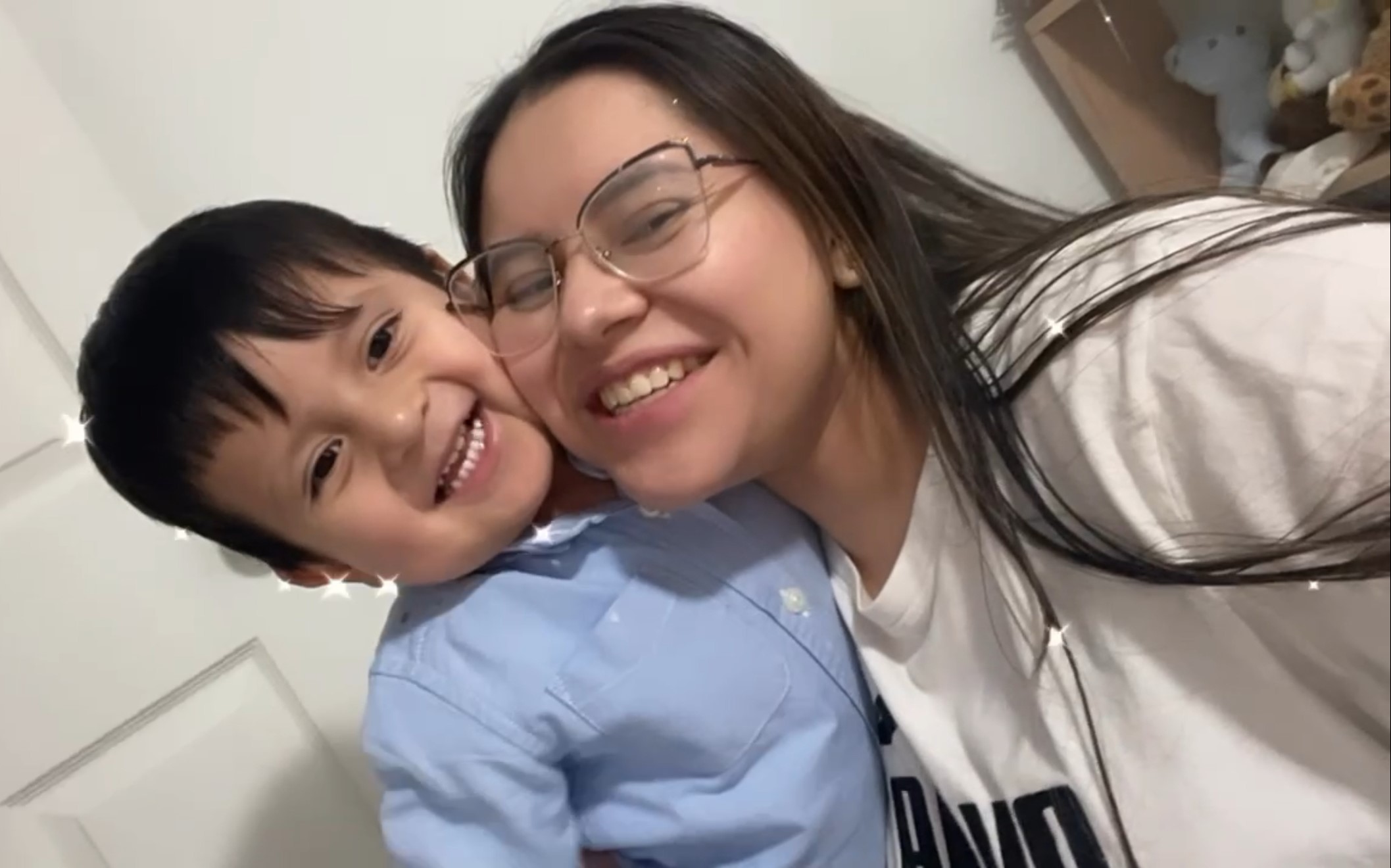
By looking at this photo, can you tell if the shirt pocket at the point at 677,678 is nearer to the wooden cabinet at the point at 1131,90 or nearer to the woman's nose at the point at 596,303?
the woman's nose at the point at 596,303

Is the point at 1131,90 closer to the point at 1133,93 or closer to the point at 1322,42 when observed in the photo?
the point at 1133,93

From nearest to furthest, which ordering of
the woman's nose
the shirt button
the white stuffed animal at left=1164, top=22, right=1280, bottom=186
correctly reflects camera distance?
the woman's nose → the shirt button → the white stuffed animal at left=1164, top=22, right=1280, bottom=186

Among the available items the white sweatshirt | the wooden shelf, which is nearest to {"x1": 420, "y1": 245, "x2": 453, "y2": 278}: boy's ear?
the white sweatshirt

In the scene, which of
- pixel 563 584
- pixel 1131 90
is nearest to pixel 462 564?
pixel 563 584

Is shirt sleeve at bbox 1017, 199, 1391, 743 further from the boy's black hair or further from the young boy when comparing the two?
the boy's black hair

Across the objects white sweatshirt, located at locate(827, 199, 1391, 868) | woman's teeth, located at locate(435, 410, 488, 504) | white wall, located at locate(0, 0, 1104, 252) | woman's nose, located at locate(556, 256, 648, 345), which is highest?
white wall, located at locate(0, 0, 1104, 252)

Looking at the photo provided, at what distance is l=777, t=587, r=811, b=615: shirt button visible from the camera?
0.81 meters

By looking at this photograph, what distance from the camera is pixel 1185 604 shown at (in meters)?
0.64

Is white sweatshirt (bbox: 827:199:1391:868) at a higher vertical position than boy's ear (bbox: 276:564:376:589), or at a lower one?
lower

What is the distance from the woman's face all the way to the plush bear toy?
690 millimetres

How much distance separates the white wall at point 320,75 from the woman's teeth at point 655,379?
23.6 inches

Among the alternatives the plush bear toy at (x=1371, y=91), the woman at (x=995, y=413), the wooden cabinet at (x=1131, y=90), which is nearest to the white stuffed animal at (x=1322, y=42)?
the plush bear toy at (x=1371, y=91)

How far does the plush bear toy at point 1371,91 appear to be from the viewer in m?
1.11

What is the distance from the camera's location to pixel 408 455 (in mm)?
759
